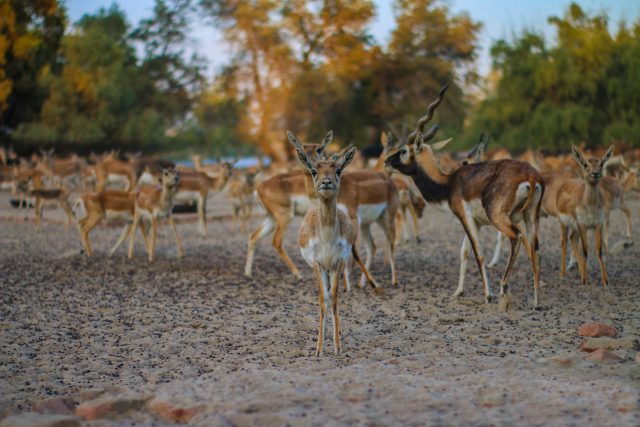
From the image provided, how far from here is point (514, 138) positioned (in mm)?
33344

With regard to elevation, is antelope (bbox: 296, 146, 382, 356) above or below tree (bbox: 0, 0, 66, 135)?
below

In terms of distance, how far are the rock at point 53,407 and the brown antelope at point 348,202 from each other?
15.8ft

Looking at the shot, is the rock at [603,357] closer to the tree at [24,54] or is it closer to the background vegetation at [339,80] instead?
the background vegetation at [339,80]

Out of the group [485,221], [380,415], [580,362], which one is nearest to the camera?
[380,415]

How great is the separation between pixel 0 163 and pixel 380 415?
119 ft

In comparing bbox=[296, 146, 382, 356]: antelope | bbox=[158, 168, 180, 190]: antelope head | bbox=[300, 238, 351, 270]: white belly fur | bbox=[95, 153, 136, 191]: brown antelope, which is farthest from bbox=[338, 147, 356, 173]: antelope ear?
bbox=[95, 153, 136, 191]: brown antelope

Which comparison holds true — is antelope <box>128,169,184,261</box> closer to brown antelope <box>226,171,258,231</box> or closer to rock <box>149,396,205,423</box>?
brown antelope <box>226,171,258,231</box>

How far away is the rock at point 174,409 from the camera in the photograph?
438 cm

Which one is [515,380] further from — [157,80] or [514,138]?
[157,80]

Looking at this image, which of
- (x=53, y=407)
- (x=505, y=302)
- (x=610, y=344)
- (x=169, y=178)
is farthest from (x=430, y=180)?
(x=53, y=407)

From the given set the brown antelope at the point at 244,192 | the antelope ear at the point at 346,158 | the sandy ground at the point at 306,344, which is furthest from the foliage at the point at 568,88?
the antelope ear at the point at 346,158

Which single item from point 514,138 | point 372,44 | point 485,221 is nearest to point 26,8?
point 372,44

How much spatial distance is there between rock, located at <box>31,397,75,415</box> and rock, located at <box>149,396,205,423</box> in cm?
55

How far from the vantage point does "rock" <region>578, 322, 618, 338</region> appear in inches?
253
